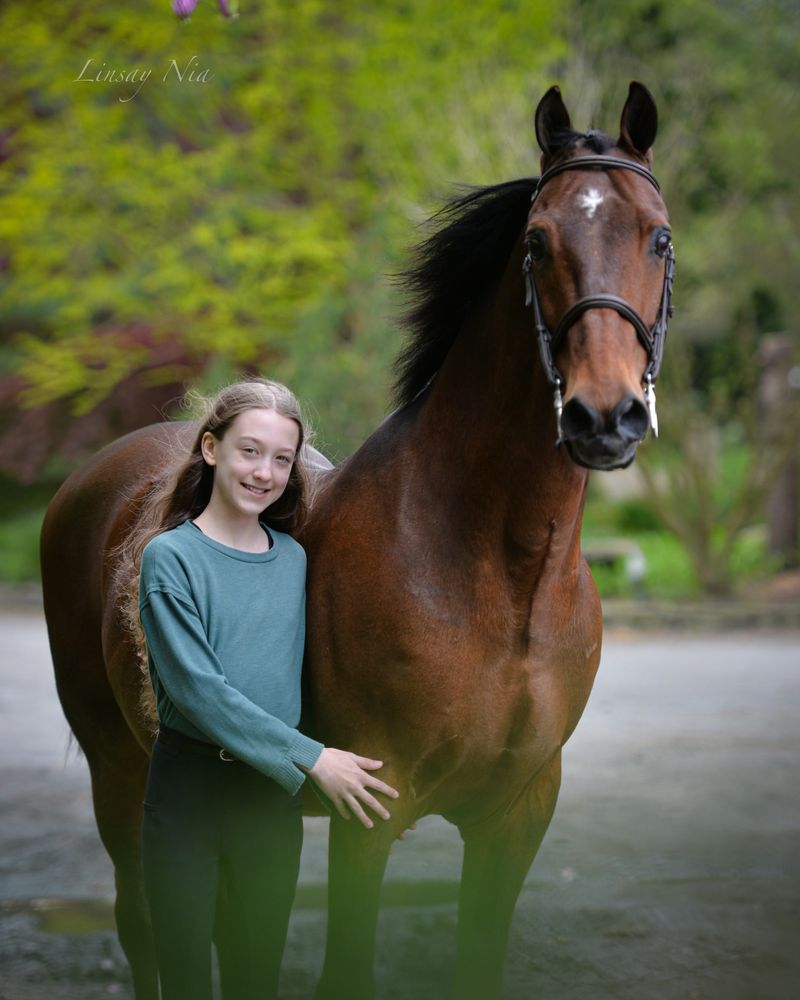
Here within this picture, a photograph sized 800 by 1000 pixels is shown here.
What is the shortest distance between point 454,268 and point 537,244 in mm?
401

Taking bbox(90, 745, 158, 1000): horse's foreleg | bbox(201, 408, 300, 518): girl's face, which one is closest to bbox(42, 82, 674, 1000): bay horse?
bbox(201, 408, 300, 518): girl's face

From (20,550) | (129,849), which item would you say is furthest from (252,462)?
(20,550)

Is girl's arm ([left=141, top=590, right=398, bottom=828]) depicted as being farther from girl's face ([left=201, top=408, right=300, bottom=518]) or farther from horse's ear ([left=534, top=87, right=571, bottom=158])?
horse's ear ([left=534, top=87, right=571, bottom=158])

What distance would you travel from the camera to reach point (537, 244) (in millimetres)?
1888

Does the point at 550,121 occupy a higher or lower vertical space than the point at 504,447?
higher

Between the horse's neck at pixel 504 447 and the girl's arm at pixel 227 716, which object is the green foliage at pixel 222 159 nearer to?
the horse's neck at pixel 504 447

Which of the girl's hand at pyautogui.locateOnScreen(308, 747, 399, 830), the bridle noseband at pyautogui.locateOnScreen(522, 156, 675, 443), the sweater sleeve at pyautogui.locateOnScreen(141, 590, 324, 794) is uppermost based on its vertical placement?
the bridle noseband at pyautogui.locateOnScreen(522, 156, 675, 443)

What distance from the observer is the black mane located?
2.19m

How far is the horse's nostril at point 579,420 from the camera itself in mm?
1678

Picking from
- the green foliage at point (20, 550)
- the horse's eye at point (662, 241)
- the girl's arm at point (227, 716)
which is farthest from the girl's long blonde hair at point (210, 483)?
the green foliage at point (20, 550)

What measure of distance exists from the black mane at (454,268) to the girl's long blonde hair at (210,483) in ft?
1.15

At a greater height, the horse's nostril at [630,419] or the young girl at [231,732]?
the horse's nostril at [630,419]
